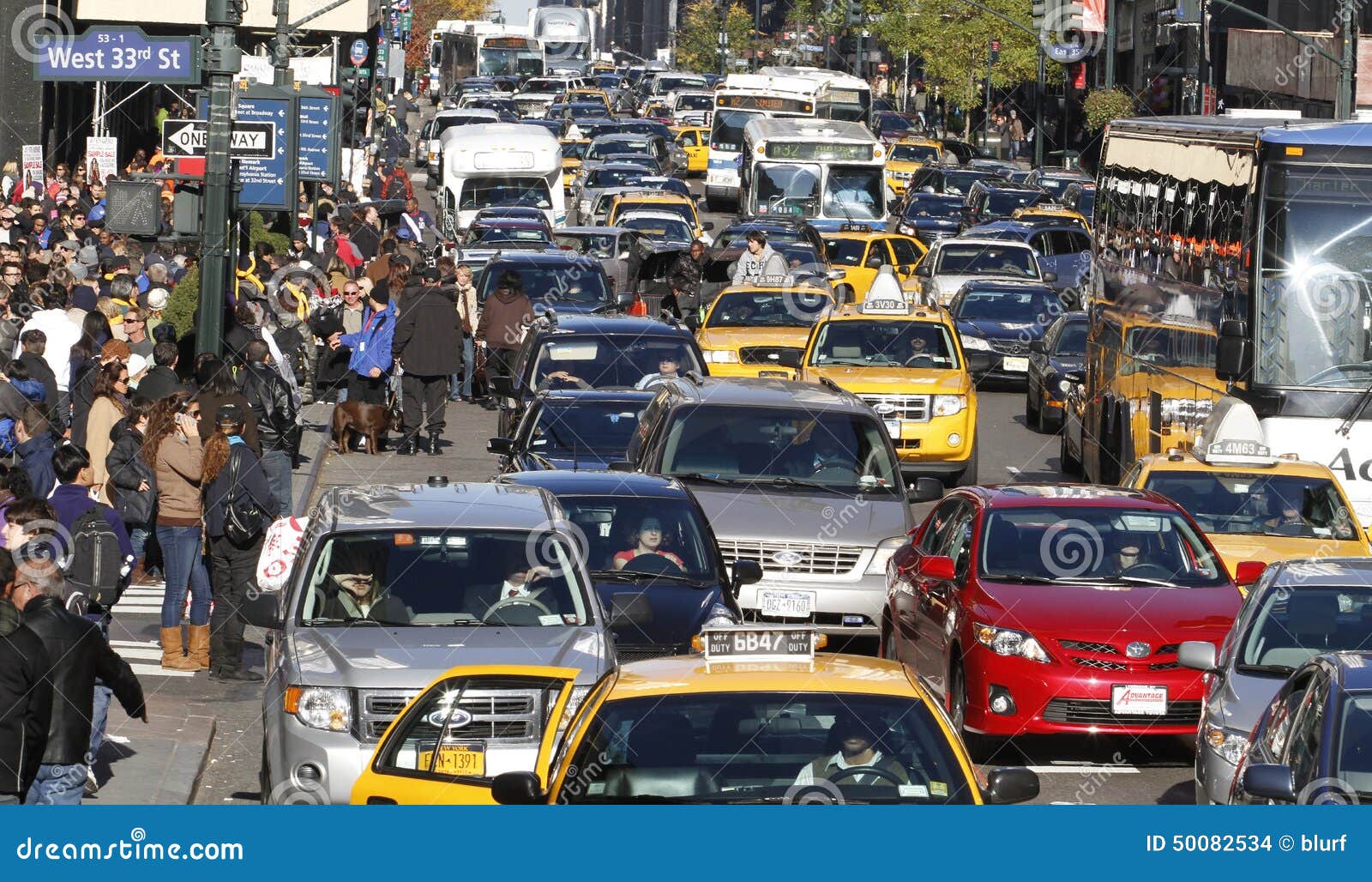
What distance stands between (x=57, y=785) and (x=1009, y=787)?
13.2 ft

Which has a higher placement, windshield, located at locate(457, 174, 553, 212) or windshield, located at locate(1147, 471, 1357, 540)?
windshield, located at locate(457, 174, 553, 212)

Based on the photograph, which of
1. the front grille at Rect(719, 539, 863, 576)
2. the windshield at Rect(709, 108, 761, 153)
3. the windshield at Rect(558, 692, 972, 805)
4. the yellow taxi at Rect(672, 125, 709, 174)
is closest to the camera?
the windshield at Rect(558, 692, 972, 805)

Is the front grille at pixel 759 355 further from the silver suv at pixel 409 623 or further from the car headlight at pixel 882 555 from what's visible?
the silver suv at pixel 409 623

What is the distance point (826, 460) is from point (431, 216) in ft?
142

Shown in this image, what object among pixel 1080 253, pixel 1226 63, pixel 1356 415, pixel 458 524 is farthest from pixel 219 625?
pixel 1226 63

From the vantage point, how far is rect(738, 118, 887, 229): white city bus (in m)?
47.1

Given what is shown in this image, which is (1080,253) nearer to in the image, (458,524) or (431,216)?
(431,216)

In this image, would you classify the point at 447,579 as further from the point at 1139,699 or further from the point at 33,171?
the point at 33,171

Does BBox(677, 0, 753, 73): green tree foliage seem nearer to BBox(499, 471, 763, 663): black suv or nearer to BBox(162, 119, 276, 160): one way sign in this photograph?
BBox(162, 119, 276, 160): one way sign

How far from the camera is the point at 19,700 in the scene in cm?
903

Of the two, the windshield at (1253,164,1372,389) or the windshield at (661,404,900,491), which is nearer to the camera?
the windshield at (661,404,900,491)

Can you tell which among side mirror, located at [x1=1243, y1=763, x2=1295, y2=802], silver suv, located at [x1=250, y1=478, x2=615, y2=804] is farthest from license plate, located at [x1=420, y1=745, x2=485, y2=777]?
side mirror, located at [x1=1243, y1=763, x2=1295, y2=802]

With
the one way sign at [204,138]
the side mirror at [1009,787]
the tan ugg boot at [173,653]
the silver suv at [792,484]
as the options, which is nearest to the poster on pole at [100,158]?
the one way sign at [204,138]

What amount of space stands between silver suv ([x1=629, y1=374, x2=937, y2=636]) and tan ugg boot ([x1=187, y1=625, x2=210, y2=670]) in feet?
→ 10.9
